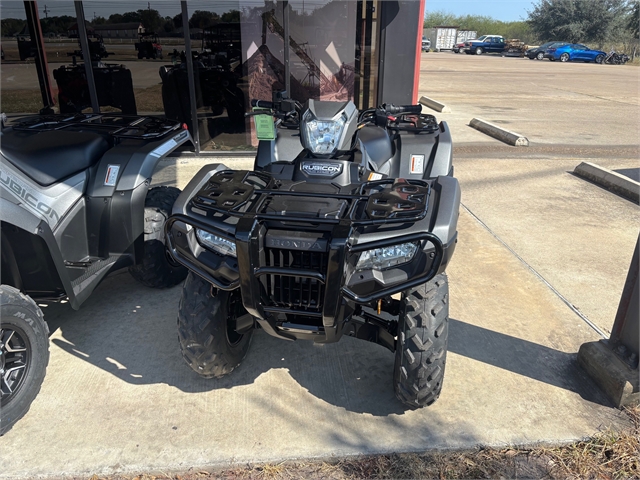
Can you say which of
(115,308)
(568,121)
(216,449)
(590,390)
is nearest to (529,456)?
(590,390)

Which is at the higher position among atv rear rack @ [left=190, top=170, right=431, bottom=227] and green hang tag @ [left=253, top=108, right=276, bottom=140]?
green hang tag @ [left=253, top=108, right=276, bottom=140]

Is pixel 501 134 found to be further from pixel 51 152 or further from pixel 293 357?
pixel 51 152

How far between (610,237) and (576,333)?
1.90 metres

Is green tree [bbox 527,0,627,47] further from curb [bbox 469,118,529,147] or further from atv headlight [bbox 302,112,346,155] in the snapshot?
atv headlight [bbox 302,112,346,155]

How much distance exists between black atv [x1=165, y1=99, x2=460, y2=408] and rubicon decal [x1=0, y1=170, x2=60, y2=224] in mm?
856

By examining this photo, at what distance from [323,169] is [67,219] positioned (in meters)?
1.52

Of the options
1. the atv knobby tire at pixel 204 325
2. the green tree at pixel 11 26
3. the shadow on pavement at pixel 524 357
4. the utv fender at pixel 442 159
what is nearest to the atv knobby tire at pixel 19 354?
the atv knobby tire at pixel 204 325

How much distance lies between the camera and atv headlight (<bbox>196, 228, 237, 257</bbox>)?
2.29 metres

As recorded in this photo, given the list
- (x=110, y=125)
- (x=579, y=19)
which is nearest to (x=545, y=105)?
(x=110, y=125)

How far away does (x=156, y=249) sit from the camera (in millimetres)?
3457

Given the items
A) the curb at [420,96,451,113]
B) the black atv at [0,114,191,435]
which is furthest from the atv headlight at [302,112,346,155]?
the curb at [420,96,451,113]

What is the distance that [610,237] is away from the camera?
4.70 metres

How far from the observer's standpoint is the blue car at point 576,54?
32875mm

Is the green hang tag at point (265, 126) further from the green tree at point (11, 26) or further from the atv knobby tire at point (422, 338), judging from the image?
the green tree at point (11, 26)
